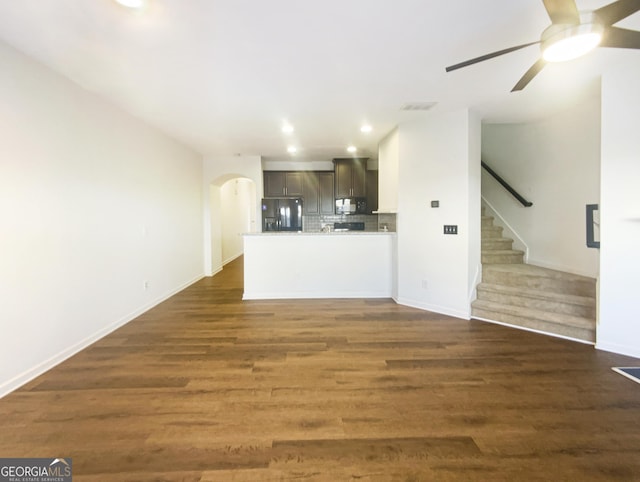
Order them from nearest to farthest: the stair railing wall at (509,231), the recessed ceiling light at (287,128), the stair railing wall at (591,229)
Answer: the stair railing wall at (591,229), the recessed ceiling light at (287,128), the stair railing wall at (509,231)

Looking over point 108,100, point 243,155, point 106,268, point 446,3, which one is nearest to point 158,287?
point 106,268

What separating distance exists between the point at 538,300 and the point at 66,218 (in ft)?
16.8

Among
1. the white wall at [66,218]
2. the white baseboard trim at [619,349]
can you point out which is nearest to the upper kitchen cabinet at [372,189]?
the white wall at [66,218]

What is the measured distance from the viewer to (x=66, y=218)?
274 centimetres

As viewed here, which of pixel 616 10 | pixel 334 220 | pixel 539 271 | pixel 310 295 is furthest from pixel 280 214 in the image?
pixel 616 10

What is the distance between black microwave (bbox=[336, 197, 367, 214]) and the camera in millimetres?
6671

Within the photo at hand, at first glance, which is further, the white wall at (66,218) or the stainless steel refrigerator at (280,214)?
the stainless steel refrigerator at (280,214)

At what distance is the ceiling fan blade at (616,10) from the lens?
57.7 inches

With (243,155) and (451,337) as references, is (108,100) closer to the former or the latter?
(243,155)

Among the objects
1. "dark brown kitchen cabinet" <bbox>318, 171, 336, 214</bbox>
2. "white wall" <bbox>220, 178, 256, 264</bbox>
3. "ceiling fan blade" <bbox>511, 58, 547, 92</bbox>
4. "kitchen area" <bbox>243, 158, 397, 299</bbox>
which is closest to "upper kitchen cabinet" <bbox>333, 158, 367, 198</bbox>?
"dark brown kitchen cabinet" <bbox>318, 171, 336, 214</bbox>

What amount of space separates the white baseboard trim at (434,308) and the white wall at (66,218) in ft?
12.4

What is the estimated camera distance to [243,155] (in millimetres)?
6270

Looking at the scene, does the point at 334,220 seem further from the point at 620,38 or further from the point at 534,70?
the point at 620,38

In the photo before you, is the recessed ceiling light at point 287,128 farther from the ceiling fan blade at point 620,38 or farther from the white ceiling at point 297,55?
the ceiling fan blade at point 620,38
